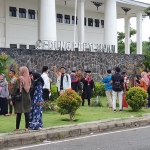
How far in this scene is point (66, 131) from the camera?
10.8m

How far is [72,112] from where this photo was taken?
42.1 feet

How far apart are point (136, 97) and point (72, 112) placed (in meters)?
3.58

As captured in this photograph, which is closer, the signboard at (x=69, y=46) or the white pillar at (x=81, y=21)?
the signboard at (x=69, y=46)

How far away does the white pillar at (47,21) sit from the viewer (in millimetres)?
24391

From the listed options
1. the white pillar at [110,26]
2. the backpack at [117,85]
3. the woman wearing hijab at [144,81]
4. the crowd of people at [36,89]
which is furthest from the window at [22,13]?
the backpack at [117,85]

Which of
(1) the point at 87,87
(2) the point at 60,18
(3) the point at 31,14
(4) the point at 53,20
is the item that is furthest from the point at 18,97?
(2) the point at 60,18

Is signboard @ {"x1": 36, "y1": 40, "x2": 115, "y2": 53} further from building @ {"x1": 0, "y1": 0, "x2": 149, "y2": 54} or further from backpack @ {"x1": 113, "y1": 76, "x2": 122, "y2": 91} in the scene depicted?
backpack @ {"x1": 113, "y1": 76, "x2": 122, "y2": 91}

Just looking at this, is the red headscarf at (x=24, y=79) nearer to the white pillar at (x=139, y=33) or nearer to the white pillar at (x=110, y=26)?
the white pillar at (x=110, y=26)

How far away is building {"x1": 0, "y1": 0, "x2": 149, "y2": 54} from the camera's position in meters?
24.7

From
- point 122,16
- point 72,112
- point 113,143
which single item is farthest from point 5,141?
point 122,16

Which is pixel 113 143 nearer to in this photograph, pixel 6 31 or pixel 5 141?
pixel 5 141

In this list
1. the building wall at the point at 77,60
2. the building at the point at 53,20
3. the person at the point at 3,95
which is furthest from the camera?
the building at the point at 53,20

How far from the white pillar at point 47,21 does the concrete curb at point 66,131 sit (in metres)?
12.2

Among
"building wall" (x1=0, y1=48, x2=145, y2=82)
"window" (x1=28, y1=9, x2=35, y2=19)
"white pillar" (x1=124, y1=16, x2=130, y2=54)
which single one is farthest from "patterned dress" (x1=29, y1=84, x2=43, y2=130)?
"white pillar" (x1=124, y1=16, x2=130, y2=54)
